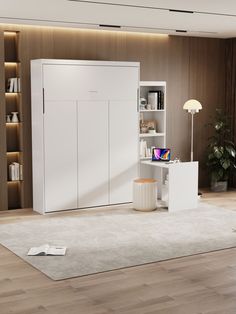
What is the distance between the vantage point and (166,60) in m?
8.90

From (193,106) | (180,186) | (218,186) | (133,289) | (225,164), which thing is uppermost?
(193,106)

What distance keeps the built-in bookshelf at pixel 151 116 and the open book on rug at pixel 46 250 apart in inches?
116

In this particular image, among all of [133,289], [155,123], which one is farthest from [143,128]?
[133,289]

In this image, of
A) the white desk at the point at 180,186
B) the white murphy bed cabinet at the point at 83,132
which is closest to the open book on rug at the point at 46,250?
the white murphy bed cabinet at the point at 83,132

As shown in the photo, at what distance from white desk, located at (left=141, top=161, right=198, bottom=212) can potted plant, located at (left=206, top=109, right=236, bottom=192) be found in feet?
4.38

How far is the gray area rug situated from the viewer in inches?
214

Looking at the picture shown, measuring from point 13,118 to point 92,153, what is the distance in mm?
1207

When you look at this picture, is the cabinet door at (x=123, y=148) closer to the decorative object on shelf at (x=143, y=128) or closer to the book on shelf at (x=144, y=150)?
the book on shelf at (x=144, y=150)

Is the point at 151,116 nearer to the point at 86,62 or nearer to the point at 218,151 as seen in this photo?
the point at 218,151

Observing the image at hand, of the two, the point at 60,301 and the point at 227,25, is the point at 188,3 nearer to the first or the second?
the point at 227,25

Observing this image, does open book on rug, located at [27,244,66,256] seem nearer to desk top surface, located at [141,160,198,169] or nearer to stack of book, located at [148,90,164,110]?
desk top surface, located at [141,160,198,169]

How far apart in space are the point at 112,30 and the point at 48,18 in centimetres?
162

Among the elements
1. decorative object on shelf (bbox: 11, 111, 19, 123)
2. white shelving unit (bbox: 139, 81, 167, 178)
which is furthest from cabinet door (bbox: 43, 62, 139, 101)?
decorative object on shelf (bbox: 11, 111, 19, 123)

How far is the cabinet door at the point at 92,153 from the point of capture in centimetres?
770
